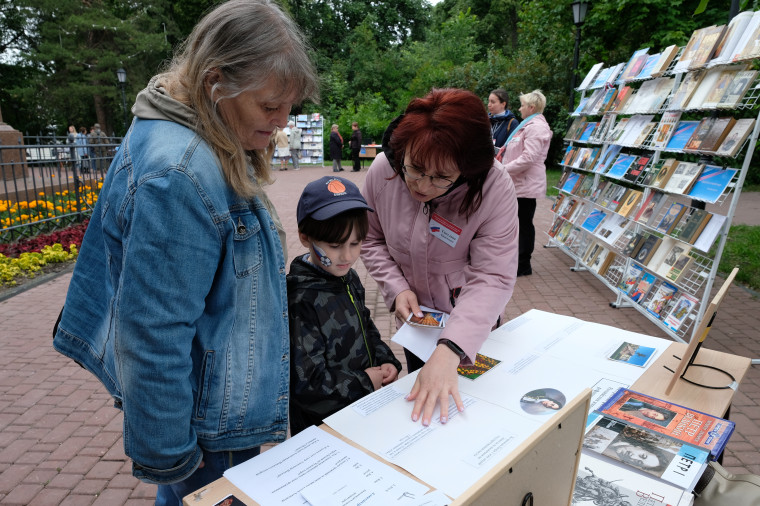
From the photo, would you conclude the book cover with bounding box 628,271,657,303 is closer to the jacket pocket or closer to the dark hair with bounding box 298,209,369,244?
the dark hair with bounding box 298,209,369,244

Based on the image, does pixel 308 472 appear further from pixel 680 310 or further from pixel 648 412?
pixel 680 310

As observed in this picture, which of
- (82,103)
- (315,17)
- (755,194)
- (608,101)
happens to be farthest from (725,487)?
(315,17)

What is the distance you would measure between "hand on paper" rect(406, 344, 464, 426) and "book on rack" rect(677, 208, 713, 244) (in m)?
3.16

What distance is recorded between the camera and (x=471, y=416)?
4.56ft

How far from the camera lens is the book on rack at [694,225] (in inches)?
145

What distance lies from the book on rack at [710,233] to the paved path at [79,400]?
2.84ft

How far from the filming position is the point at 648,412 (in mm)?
1531

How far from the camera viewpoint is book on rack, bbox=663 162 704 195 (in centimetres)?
376

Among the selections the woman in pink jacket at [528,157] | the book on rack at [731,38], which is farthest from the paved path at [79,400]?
the book on rack at [731,38]

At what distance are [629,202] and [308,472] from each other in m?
4.68

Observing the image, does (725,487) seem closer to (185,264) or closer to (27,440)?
(185,264)

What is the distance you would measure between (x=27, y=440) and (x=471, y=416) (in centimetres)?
277

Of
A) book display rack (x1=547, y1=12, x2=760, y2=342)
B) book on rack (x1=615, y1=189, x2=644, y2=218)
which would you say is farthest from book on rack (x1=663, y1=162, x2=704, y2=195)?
book on rack (x1=615, y1=189, x2=644, y2=218)

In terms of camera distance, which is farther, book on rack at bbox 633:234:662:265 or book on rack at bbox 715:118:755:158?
book on rack at bbox 633:234:662:265
